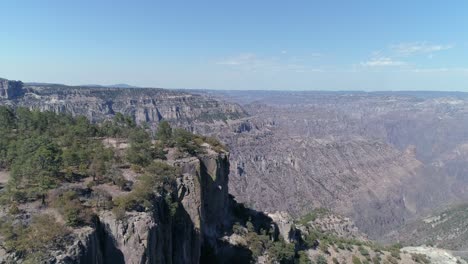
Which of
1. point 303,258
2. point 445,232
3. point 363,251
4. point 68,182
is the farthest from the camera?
point 445,232

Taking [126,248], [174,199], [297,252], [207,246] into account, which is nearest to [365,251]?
[297,252]

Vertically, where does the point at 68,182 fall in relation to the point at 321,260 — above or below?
above

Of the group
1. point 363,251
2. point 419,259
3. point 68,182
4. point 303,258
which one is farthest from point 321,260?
point 68,182

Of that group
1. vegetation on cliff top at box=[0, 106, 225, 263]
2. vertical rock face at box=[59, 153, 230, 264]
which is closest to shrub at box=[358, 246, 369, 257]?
vertical rock face at box=[59, 153, 230, 264]

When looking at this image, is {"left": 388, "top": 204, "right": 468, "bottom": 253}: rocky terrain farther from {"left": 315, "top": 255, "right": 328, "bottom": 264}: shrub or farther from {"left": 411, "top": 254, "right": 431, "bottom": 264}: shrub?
{"left": 315, "top": 255, "right": 328, "bottom": 264}: shrub

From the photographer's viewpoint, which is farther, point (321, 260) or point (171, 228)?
point (321, 260)

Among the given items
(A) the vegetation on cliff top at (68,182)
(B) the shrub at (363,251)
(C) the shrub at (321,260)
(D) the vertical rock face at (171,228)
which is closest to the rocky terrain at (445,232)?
(B) the shrub at (363,251)

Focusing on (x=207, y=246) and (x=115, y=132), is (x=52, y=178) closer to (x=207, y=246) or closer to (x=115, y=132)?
(x=207, y=246)

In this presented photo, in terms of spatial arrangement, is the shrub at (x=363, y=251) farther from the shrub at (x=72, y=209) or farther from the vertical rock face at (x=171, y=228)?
the shrub at (x=72, y=209)

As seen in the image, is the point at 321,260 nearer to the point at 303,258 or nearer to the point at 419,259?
the point at 303,258
